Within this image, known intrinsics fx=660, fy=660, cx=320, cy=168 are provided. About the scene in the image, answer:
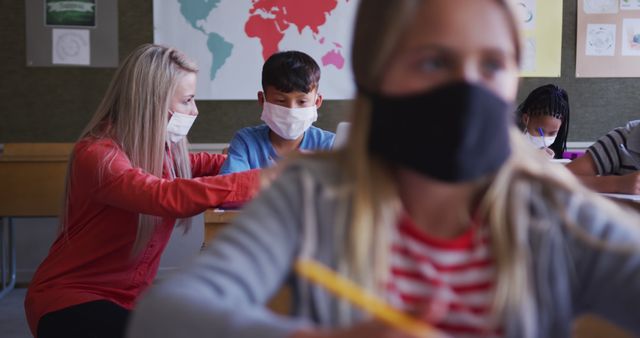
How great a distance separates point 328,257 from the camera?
65 centimetres

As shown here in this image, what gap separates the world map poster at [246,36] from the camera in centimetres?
347

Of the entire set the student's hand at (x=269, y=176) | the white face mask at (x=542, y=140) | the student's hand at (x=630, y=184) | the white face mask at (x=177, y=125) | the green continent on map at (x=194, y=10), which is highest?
the green continent on map at (x=194, y=10)

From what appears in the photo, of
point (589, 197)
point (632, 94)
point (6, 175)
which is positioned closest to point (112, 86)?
point (589, 197)

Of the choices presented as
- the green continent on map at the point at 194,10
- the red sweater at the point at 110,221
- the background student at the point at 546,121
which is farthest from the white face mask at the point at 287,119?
the green continent on map at the point at 194,10

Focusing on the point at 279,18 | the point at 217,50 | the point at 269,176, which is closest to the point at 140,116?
the point at 269,176

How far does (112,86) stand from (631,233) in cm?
138

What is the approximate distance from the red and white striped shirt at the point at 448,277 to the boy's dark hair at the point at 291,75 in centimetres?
151

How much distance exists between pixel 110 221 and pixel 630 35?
3.18 m

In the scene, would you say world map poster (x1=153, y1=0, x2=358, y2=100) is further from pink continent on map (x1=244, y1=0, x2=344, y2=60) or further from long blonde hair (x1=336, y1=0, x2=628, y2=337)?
long blonde hair (x1=336, y1=0, x2=628, y2=337)

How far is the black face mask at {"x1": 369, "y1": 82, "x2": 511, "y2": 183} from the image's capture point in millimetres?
619

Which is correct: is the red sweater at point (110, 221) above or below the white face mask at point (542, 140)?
below

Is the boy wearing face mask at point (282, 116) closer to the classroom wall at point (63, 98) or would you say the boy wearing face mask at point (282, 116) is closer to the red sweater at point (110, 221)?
the red sweater at point (110, 221)

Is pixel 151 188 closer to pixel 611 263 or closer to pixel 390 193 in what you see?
pixel 390 193

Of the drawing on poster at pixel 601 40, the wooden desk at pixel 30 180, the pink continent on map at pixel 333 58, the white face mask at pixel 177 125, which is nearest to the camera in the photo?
the white face mask at pixel 177 125
